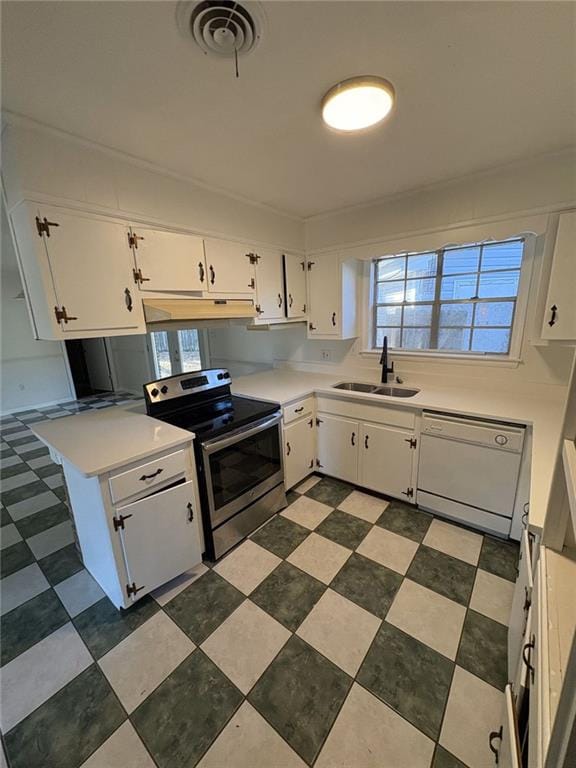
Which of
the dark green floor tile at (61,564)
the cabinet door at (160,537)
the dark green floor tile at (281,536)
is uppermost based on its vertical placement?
the cabinet door at (160,537)

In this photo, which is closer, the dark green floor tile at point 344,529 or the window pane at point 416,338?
the dark green floor tile at point 344,529

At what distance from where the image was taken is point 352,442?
2.65 m

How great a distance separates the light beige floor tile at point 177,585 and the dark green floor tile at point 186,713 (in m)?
0.42

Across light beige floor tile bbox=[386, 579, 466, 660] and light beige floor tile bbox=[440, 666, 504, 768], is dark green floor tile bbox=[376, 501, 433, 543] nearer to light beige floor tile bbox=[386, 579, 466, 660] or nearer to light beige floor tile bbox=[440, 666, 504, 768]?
light beige floor tile bbox=[386, 579, 466, 660]

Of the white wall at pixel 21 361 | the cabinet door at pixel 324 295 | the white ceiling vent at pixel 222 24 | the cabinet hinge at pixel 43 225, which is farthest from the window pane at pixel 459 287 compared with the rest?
the white wall at pixel 21 361

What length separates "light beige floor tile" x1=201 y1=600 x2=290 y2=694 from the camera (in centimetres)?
140

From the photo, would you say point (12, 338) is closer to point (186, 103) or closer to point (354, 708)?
point (186, 103)

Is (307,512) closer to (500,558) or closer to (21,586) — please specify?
(500,558)

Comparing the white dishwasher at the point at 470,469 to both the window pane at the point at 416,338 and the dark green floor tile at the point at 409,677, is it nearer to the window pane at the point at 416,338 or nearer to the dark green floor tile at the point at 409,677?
the window pane at the point at 416,338

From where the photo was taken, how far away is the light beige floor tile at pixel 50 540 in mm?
2186

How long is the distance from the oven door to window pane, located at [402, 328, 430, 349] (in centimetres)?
146

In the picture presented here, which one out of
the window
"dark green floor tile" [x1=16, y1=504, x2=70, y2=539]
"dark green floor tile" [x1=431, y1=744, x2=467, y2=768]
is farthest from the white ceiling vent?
"dark green floor tile" [x1=16, y1=504, x2=70, y2=539]

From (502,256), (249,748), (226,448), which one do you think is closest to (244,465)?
(226,448)

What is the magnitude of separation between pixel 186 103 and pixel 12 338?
5.56m
